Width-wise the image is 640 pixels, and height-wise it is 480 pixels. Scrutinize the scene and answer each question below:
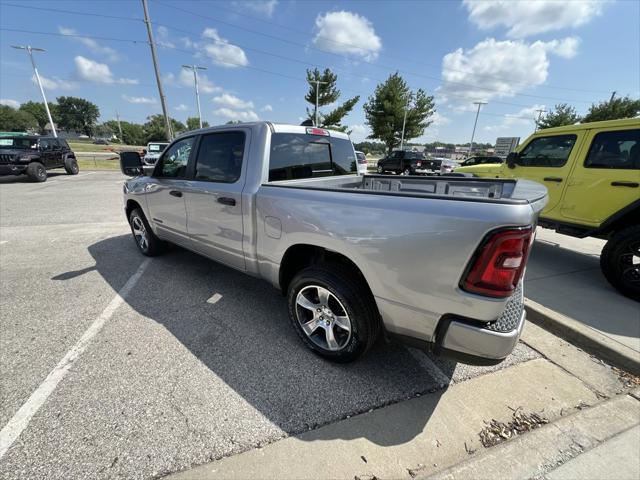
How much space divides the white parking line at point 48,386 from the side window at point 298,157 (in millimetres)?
2196

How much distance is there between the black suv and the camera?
11.4 metres

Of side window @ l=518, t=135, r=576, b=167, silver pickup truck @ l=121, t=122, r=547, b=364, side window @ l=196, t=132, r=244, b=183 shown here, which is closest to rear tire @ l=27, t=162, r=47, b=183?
silver pickup truck @ l=121, t=122, r=547, b=364

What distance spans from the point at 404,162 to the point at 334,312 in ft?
60.8

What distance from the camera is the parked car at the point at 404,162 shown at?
1834cm

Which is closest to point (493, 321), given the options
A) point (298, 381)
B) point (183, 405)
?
point (298, 381)

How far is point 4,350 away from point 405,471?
3.28 metres

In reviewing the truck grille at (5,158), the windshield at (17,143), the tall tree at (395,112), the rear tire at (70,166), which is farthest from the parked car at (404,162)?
the truck grille at (5,158)

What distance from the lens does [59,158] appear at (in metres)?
14.1

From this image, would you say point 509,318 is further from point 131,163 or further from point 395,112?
point 395,112

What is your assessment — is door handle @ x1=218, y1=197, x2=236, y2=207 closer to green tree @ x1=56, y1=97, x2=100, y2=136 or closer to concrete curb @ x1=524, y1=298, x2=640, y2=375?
concrete curb @ x1=524, y1=298, x2=640, y2=375

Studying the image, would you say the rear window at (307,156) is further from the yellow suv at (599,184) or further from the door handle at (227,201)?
the yellow suv at (599,184)

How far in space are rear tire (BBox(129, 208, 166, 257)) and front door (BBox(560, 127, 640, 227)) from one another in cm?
614

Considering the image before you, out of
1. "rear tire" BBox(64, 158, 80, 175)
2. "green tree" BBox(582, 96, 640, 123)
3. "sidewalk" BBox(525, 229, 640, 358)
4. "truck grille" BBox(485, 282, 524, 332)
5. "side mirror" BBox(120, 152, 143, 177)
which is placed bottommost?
"rear tire" BBox(64, 158, 80, 175)

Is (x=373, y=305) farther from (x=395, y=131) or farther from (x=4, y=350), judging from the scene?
(x=395, y=131)
